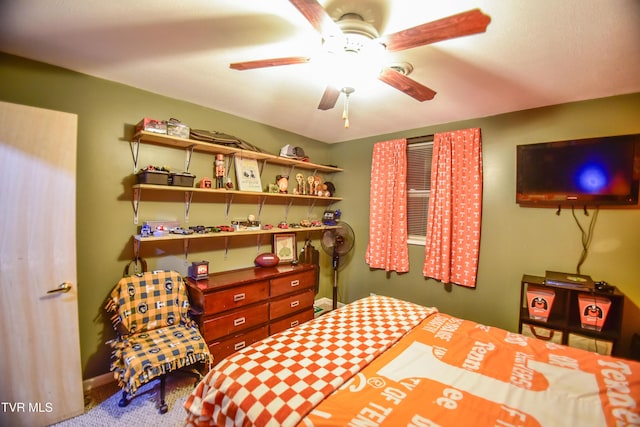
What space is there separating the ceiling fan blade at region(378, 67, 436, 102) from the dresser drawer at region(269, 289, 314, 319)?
2.21 meters

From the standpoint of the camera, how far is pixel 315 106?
254 centimetres

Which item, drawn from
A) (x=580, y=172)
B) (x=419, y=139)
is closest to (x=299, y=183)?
(x=419, y=139)

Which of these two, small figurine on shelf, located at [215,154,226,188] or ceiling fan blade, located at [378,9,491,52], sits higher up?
ceiling fan blade, located at [378,9,491,52]

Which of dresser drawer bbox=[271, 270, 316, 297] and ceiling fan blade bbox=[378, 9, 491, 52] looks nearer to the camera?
ceiling fan blade bbox=[378, 9, 491, 52]

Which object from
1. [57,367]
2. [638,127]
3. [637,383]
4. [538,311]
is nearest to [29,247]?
[57,367]

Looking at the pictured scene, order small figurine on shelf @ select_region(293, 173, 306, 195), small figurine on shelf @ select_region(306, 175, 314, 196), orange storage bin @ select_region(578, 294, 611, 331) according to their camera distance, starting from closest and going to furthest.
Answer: orange storage bin @ select_region(578, 294, 611, 331) < small figurine on shelf @ select_region(293, 173, 306, 195) < small figurine on shelf @ select_region(306, 175, 314, 196)

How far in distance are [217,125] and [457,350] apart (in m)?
2.77

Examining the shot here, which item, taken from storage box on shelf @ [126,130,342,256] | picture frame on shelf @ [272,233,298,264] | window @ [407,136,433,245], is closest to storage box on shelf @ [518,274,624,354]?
window @ [407,136,433,245]

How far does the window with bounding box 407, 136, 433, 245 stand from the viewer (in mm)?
3221

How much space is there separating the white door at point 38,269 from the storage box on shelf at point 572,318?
345 centimetres

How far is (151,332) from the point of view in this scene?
2.05 m

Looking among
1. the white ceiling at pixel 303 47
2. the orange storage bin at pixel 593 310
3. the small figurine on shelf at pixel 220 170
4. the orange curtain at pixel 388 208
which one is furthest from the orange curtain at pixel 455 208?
the small figurine on shelf at pixel 220 170

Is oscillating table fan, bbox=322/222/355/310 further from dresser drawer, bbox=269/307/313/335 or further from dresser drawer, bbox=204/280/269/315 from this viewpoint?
dresser drawer, bbox=204/280/269/315

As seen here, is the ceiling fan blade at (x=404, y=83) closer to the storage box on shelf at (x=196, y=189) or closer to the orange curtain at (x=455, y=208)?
the orange curtain at (x=455, y=208)
